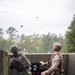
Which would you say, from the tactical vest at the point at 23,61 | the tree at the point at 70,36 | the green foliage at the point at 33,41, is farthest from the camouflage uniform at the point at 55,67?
the green foliage at the point at 33,41

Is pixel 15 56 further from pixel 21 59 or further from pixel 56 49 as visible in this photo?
pixel 56 49

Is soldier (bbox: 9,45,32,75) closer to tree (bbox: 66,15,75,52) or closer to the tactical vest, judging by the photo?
the tactical vest

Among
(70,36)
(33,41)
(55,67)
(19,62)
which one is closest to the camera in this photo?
(55,67)

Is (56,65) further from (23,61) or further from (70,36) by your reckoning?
(70,36)

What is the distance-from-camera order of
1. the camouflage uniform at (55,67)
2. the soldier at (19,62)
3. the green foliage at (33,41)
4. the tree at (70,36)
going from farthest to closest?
1. the green foliage at (33,41)
2. the tree at (70,36)
3. the soldier at (19,62)
4. the camouflage uniform at (55,67)

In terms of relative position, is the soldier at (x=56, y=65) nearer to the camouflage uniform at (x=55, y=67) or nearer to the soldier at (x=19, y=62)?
the camouflage uniform at (x=55, y=67)

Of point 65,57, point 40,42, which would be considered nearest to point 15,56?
point 65,57

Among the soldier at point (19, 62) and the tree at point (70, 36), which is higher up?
the tree at point (70, 36)

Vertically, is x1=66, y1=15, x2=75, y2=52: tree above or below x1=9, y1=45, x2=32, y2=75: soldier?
above

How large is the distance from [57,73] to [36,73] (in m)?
2.76

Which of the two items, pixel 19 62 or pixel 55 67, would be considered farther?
pixel 19 62

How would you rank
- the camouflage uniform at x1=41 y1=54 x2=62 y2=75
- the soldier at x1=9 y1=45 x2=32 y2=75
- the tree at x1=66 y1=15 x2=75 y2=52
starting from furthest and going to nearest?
the tree at x1=66 y1=15 x2=75 y2=52, the soldier at x1=9 y1=45 x2=32 y2=75, the camouflage uniform at x1=41 y1=54 x2=62 y2=75

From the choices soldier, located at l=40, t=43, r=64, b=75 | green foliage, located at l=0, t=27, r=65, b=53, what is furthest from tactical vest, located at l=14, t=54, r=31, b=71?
green foliage, located at l=0, t=27, r=65, b=53

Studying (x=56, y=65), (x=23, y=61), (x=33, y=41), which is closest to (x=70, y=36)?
(x=23, y=61)
